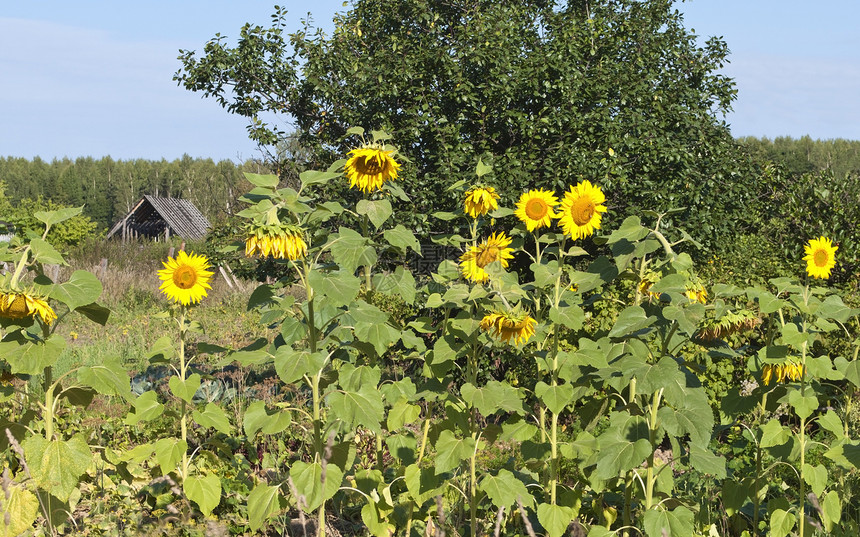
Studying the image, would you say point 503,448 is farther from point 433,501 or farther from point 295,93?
point 295,93

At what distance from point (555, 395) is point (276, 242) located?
1.14m

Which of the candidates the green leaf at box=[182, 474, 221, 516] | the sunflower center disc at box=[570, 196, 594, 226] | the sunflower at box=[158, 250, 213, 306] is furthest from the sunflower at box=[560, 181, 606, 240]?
the green leaf at box=[182, 474, 221, 516]

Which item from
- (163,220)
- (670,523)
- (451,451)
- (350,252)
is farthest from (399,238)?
(163,220)

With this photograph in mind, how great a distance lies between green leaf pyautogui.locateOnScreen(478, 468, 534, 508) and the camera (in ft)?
8.71

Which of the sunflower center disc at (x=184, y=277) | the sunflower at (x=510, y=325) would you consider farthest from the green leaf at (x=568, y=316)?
the sunflower center disc at (x=184, y=277)

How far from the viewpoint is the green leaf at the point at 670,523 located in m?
2.52

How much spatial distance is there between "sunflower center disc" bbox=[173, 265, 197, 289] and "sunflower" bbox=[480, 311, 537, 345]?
1.22 m

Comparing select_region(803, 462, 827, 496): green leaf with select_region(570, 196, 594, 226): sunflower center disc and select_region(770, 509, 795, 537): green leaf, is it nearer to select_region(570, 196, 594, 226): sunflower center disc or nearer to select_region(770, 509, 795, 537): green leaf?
select_region(770, 509, 795, 537): green leaf

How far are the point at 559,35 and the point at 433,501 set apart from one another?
557 centimetres

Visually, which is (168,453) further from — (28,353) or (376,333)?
(376,333)

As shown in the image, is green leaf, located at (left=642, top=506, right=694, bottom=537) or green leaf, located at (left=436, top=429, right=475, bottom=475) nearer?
green leaf, located at (left=642, top=506, right=694, bottom=537)

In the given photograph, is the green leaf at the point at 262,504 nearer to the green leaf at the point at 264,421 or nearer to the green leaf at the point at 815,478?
the green leaf at the point at 264,421

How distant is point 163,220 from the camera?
3419cm

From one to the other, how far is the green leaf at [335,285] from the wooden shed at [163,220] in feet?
99.2
